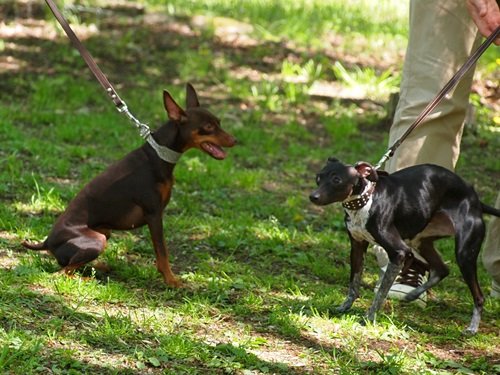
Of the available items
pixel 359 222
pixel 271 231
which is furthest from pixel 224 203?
pixel 359 222

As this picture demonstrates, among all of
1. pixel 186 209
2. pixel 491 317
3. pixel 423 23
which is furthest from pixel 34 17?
pixel 491 317

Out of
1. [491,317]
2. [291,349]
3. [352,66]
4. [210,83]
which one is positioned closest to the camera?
[291,349]

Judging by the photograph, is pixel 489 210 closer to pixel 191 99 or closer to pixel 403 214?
pixel 403 214

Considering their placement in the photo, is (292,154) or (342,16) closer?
(292,154)

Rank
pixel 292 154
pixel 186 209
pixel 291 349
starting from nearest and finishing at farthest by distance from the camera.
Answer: pixel 291 349
pixel 186 209
pixel 292 154

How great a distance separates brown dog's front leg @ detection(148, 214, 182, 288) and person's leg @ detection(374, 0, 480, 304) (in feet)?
4.80

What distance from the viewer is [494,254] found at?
5.93 m

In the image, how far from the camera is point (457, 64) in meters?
5.91

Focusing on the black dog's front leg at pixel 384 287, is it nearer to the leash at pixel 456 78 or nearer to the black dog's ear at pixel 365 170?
the black dog's ear at pixel 365 170

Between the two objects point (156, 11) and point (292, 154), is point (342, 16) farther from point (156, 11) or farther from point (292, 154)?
point (292, 154)

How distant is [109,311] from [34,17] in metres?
8.79

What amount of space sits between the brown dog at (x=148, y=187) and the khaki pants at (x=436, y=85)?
134 cm

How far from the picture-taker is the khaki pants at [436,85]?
230 inches

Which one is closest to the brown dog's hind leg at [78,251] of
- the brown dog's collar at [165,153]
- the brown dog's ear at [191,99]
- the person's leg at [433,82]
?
the brown dog's collar at [165,153]
